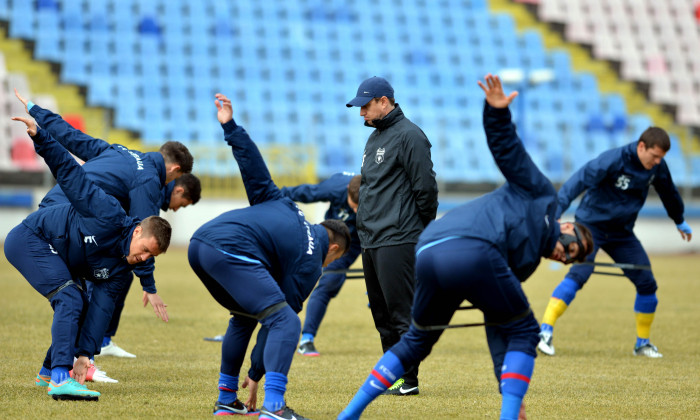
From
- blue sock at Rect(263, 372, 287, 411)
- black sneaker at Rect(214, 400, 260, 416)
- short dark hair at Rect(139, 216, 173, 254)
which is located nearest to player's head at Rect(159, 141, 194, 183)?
short dark hair at Rect(139, 216, 173, 254)

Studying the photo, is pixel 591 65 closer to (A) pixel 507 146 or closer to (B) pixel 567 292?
(B) pixel 567 292

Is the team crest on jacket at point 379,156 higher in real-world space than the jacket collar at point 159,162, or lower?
higher

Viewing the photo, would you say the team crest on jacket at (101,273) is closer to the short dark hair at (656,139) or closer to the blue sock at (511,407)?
the blue sock at (511,407)

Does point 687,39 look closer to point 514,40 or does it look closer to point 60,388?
point 514,40

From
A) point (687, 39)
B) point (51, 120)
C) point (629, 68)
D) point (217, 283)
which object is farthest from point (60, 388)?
point (687, 39)

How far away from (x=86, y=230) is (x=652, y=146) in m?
4.90

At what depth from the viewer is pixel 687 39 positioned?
27.8 metres

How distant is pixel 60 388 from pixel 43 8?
740 inches

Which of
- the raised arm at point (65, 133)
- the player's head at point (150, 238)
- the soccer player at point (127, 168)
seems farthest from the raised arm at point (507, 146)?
the raised arm at point (65, 133)

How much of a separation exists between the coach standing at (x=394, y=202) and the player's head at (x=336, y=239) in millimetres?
591

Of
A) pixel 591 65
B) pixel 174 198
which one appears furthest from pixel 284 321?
pixel 591 65

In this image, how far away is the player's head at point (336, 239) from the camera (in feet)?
17.4

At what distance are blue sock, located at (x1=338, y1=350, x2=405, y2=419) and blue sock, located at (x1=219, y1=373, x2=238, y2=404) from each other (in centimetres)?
90

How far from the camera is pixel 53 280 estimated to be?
5.66 metres
